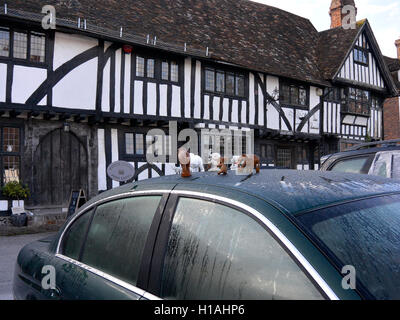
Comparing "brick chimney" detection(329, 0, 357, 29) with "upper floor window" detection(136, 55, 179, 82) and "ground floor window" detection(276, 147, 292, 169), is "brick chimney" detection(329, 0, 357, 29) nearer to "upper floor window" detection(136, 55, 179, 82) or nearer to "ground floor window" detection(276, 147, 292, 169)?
"ground floor window" detection(276, 147, 292, 169)

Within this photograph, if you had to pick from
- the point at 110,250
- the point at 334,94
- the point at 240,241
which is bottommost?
the point at 110,250

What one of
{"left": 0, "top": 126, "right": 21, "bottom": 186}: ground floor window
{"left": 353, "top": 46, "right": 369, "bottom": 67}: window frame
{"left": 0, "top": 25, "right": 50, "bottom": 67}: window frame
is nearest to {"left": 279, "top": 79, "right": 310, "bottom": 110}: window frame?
{"left": 353, "top": 46, "right": 369, "bottom": 67}: window frame

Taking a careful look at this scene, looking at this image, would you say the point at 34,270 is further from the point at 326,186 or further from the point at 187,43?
the point at 187,43

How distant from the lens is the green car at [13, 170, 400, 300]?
1382mm

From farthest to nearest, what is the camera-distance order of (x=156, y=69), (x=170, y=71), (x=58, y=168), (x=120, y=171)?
(x=170, y=71) < (x=156, y=69) < (x=58, y=168) < (x=120, y=171)

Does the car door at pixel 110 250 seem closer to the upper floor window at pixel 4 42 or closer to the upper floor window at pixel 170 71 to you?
the upper floor window at pixel 4 42

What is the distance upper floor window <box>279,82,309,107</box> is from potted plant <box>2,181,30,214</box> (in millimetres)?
10646

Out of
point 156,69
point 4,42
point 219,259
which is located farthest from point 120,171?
point 219,259

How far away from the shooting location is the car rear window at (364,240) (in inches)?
54.4

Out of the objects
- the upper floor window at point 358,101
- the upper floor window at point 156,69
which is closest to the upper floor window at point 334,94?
the upper floor window at point 358,101

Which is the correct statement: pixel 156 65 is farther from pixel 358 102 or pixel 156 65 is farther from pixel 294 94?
pixel 358 102

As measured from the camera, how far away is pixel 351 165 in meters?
4.90

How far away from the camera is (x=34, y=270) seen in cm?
251

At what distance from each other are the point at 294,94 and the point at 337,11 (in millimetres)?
10211
